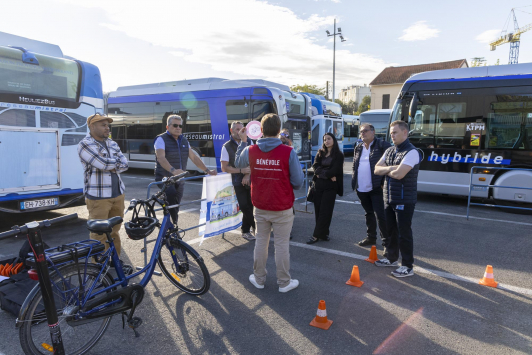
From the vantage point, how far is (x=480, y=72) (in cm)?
890

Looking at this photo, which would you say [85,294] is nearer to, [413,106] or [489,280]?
[489,280]

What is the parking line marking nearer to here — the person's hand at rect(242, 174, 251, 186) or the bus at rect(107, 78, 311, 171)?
the person's hand at rect(242, 174, 251, 186)

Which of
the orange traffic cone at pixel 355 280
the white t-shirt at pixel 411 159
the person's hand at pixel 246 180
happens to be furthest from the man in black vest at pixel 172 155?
the white t-shirt at pixel 411 159

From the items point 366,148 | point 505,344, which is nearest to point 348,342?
point 505,344

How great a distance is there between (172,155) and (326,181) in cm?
251

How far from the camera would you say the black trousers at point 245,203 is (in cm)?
587

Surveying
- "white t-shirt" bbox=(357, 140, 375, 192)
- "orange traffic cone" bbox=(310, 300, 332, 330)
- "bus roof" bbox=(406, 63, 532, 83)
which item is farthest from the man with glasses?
"bus roof" bbox=(406, 63, 532, 83)

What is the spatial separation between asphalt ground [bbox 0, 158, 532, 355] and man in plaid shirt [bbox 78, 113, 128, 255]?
43.8 inches

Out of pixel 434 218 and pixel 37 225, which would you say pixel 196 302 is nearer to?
pixel 37 225

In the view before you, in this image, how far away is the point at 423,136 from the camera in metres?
9.43

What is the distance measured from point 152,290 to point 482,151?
27.6ft

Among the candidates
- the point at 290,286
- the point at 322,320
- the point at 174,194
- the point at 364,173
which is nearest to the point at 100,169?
the point at 174,194

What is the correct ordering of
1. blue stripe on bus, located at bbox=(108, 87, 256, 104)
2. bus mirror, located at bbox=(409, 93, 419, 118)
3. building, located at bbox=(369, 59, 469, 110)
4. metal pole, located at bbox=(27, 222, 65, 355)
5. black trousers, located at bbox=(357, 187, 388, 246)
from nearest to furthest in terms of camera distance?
1. metal pole, located at bbox=(27, 222, 65, 355)
2. black trousers, located at bbox=(357, 187, 388, 246)
3. bus mirror, located at bbox=(409, 93, 419, 118)
4. blue stripe on bus, located at bbox=(108, 87, 256, 104)
5. building, located at bbox=(369, 59, 469, 110)

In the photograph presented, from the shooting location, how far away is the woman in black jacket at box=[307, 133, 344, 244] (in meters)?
5.71
